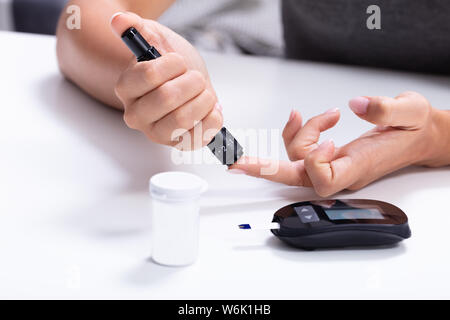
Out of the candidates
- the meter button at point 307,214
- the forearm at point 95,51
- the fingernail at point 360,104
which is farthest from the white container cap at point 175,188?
the forearm at point 95,51

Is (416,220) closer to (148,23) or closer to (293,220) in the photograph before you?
(293,220)

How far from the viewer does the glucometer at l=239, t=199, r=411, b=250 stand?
0.49 meters

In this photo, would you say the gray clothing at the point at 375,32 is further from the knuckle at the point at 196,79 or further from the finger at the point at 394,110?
the knuckle at the point at 196,79

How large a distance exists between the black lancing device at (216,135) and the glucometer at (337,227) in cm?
11

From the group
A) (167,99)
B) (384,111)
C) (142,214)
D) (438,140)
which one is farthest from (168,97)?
(438,140)

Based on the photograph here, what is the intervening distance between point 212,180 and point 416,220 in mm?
218

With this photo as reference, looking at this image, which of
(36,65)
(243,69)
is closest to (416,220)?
(243,69)

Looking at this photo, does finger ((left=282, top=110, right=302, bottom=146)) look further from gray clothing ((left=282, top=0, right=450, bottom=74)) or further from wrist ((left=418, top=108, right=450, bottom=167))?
gray clothing ((left=282, top=0, right=450, bottom=74))

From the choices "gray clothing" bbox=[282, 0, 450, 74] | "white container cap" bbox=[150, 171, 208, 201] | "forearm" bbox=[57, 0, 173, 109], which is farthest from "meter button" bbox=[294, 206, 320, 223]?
"gray clothing" bbox=[282, 0, 450, 74]

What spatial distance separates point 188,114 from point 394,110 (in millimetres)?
223

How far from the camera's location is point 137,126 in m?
0.59

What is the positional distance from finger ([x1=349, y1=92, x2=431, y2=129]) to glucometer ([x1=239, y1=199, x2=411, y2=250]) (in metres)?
0.13

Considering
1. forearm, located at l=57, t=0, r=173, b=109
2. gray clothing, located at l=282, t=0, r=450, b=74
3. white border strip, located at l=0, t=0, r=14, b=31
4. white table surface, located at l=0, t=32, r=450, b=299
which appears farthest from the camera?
white border strip, located at l=0, t=0, r=14, b=31

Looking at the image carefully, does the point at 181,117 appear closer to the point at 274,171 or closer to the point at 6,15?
the point at 274,171
